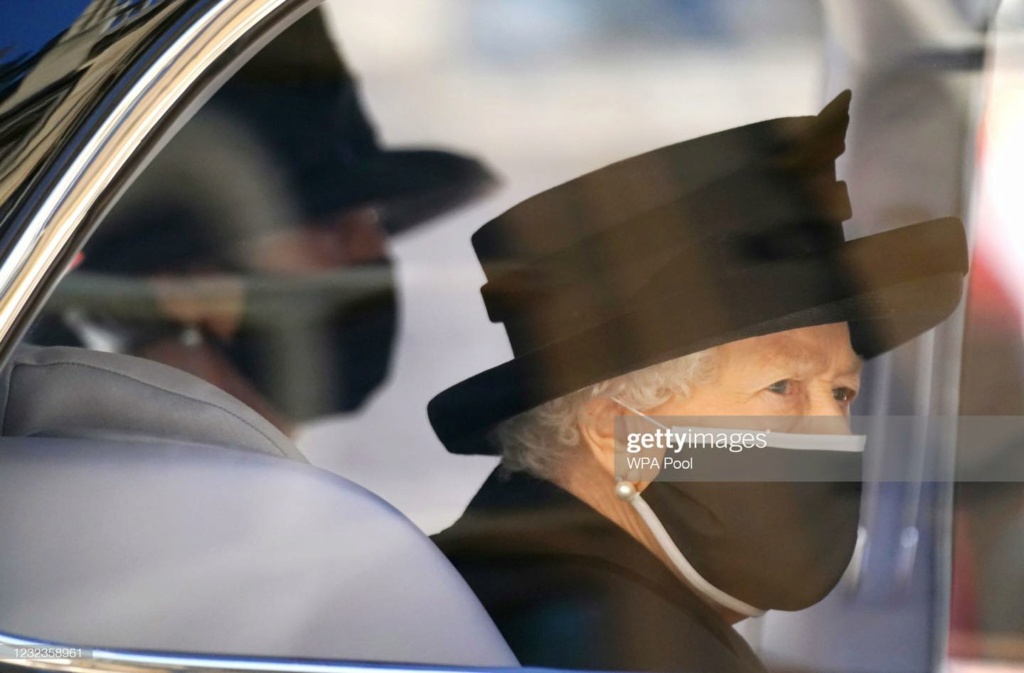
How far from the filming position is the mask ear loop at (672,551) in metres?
1.32

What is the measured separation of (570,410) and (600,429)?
0.04 m

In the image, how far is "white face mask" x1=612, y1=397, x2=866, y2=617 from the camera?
4.29 feet

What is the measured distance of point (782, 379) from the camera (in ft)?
4.35

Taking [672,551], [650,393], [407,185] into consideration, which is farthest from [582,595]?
[407,185]

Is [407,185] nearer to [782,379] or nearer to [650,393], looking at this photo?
[650,393]

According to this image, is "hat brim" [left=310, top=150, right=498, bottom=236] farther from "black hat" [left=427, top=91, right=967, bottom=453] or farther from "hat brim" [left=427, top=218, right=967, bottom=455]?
"hat brim" [left=427, top=218, right=967, bottom=455]

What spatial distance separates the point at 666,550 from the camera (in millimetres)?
1330

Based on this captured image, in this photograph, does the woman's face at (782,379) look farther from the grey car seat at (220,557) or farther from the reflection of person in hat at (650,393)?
the grey car seat at (220,557)

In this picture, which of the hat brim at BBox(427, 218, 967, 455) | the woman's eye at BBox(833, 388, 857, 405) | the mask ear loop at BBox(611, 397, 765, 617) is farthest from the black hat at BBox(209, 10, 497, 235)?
the woman's eye at BBox(833, 388, 857, 405)

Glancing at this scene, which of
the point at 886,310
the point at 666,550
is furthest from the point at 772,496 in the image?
the point at 886,310

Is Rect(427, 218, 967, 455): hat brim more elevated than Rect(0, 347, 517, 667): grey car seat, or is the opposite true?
Rect(427, 218, 967, 455): hat brim

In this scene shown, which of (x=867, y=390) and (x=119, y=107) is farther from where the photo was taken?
(x=867, y=390)

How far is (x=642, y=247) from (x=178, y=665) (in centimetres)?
71

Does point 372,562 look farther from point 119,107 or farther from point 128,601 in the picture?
point 119,107
